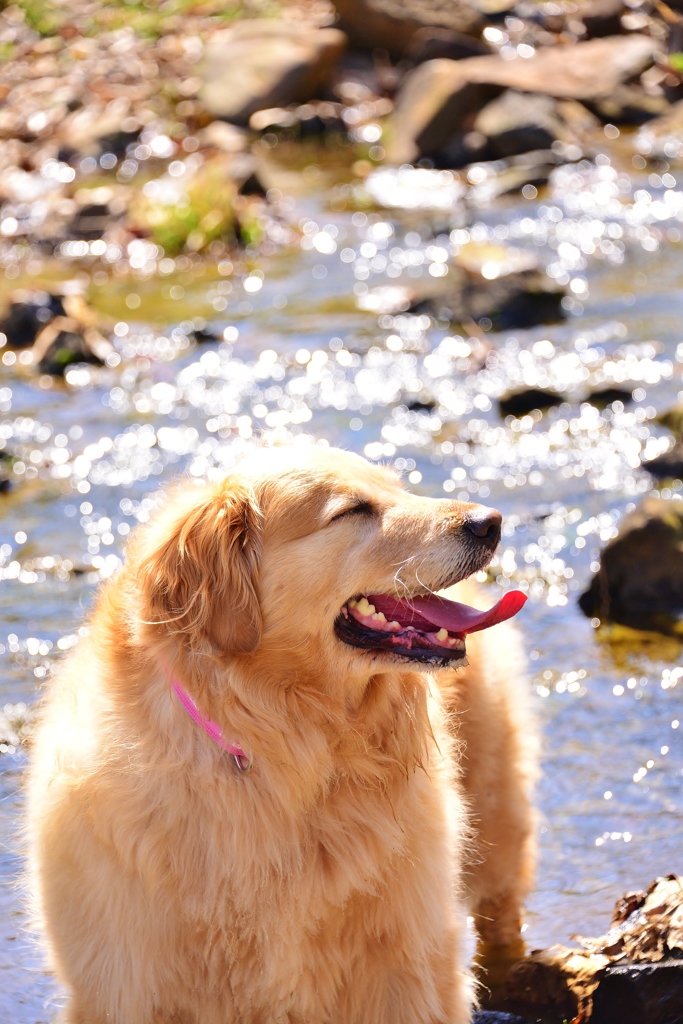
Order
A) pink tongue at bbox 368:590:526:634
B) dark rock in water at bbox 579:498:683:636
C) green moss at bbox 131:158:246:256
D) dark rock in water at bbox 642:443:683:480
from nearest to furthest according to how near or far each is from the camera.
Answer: pink tongue at bbox 368:590:526:634 → dark rock in water at bbox 579:498:683:636 → dark rock in water at bbox 642:443:683:480 → green moss at bbox 131:158:246:256

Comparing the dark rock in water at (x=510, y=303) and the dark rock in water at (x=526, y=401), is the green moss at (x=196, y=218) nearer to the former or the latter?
the dark rock in water at (x=510, y=303)

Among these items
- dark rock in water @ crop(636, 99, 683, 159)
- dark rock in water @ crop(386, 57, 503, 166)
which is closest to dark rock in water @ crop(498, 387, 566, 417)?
dark rock in water @ crop(636, 99, 683, 159)

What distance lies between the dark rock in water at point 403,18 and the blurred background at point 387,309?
5 centimetres

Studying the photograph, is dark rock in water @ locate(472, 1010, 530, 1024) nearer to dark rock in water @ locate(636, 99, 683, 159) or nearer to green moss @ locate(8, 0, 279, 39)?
dark rock in water @ locate(636, 99, 683, 159)

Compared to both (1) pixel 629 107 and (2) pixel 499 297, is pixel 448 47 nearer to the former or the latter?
(1) pixel 629 107

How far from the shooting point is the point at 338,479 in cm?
374

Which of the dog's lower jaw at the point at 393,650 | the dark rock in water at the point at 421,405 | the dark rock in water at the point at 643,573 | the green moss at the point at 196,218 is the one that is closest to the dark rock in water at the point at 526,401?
the dark rock in water at the point at 421,405

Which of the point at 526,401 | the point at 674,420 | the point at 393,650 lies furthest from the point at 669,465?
the point at 393,650

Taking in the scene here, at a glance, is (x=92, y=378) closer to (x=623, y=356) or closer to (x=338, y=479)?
(x=623, y=356)

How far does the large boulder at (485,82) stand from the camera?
15742mm

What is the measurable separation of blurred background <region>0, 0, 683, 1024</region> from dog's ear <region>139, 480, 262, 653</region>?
669 mm

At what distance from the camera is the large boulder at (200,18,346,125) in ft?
57.1

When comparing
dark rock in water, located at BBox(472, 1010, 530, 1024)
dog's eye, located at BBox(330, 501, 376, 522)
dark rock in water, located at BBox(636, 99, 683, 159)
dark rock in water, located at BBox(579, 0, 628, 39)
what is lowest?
dark rock in water, located at BBox(636, 99, 683, 159)

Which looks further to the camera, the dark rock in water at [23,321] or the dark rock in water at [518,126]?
the dark rock in water at [518,126]
